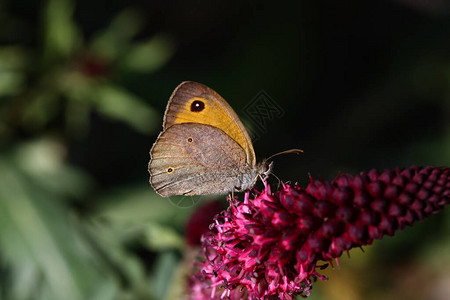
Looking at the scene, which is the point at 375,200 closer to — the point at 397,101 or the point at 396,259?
the point at 396,259

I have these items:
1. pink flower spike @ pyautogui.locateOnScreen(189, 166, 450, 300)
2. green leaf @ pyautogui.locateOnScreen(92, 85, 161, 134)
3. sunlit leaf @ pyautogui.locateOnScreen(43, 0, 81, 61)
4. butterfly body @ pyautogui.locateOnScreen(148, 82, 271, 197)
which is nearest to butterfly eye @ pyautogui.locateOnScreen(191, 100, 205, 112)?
butterfly body @ pyautogui.locateOnScreen(148, 82, 271, 197)

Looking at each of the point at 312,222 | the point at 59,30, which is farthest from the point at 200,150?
the point at 59,30

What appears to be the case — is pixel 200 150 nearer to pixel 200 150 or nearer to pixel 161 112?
pixel 200 150

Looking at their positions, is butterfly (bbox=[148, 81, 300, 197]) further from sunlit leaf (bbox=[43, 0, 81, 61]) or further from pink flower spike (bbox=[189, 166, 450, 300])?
sunlit leaf (bbox=[43, 0, 81, 61])

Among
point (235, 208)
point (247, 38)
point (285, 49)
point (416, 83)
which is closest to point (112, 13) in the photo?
point (247, 38)

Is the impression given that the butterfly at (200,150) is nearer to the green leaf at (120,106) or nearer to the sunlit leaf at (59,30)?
the green leaf at (120,106)

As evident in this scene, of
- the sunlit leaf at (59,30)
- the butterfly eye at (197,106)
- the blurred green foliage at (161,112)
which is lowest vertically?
the blurred green foliage at (161,112)

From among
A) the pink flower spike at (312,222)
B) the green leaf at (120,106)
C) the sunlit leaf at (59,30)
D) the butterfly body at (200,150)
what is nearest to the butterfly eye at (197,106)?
the butterfly body at (200,150)
